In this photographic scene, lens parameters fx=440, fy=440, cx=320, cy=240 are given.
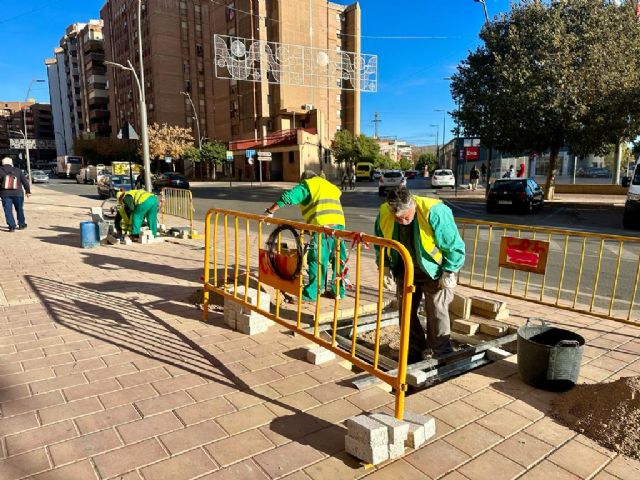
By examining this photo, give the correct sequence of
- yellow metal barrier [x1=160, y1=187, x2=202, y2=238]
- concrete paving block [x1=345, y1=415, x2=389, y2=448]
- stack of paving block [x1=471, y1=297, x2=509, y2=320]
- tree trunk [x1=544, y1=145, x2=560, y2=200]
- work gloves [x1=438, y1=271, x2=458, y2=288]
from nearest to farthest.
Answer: concrete paving block [x1=345, y1=415, x2=389, y2=448] < work gloves [x1=438, y1=271, x2=458, y2=288] < stack of paving block [x1=471, y1=297, x2=509, y2=320] < yellow metal barrier [x1=160, y1=187, x2=202, y2=238] < tree trunk [x1=544, y1=145, x2=560, y2=200]

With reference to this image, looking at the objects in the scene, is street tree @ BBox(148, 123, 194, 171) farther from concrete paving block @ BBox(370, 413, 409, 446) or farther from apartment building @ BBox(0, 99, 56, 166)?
apartment building @ BBox(0, 99, 56, 166)

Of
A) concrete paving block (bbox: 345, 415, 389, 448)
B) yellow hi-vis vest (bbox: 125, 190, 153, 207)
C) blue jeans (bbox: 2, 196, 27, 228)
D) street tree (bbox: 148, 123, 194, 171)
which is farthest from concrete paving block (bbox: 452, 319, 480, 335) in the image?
street tree (bbox: 148, 123, 194, 171)

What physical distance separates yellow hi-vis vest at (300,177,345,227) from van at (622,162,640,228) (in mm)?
12273

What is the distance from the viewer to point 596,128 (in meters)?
18.5

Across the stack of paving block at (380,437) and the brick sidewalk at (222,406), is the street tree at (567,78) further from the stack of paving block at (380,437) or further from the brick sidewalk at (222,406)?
the stack of paving block at (380,437)

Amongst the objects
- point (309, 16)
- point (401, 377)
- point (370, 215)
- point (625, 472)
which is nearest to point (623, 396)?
point (625, 472)

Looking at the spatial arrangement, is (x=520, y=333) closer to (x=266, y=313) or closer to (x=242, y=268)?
(x=266, y=313)

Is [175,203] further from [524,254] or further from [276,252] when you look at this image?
[524,254]

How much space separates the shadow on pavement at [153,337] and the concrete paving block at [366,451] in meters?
0.06

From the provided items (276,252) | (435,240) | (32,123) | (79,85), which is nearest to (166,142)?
(79,85)

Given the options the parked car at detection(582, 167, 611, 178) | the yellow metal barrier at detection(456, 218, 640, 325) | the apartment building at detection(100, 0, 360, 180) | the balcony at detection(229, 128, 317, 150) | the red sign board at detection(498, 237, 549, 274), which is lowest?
the yellow metal barrier at detection(456, 218, 640, 325)

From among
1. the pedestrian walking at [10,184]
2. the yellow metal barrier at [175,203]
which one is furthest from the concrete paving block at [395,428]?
the pedestrian walking at [10,184]

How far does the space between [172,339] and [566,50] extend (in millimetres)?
20296

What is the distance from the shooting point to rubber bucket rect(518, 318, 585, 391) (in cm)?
319
